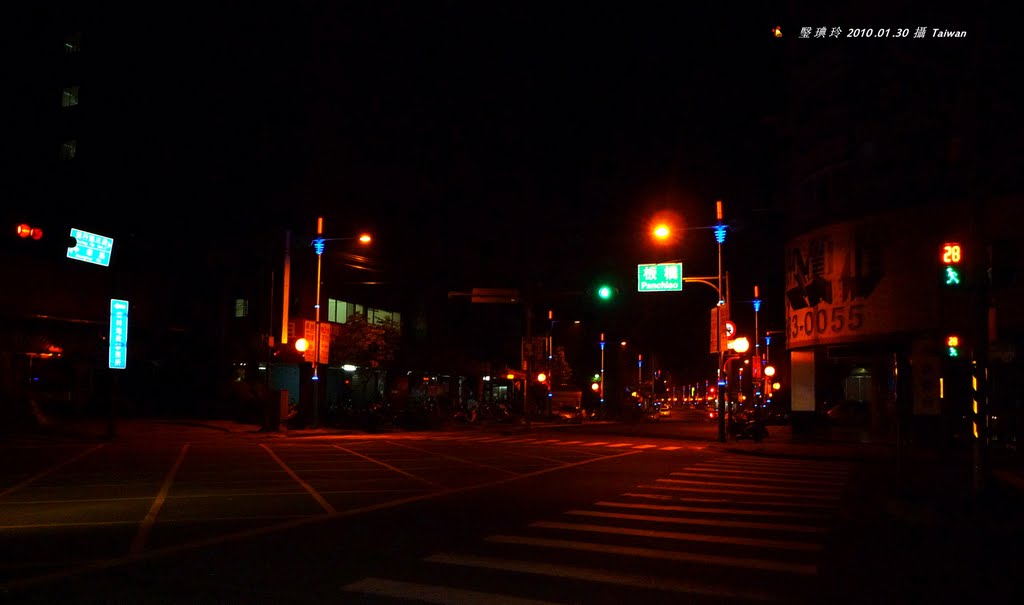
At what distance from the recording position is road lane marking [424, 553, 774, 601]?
7.70m

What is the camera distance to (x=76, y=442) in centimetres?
2738

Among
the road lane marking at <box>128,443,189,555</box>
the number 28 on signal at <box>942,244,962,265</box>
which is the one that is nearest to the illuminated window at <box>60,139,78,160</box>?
the road lane marking at <box>128,443,189,555</box>

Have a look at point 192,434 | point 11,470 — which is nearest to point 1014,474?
point 11,470

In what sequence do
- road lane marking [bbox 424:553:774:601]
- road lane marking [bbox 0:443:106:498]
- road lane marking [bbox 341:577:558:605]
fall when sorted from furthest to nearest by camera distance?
1. road lane marking [bbox 0:443:106:498]
2. road lane marking [bbox 424:553:774:601]
3. road lane marking [bbox 341:577:558:605]

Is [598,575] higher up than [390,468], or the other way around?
[598,575]

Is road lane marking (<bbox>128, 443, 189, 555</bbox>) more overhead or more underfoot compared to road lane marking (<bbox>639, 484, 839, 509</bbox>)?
more overhead

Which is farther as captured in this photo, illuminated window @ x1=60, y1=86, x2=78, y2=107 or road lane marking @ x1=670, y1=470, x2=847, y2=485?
illuminated window @ x1=60, y1=86, x2=78, y2=107

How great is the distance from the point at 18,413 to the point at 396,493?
879 inches

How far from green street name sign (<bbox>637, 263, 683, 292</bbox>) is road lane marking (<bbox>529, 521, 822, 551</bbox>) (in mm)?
19109

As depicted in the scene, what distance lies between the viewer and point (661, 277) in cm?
3012

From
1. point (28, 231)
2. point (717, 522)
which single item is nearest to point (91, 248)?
point (28, 231)

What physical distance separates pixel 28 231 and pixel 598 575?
14.6m

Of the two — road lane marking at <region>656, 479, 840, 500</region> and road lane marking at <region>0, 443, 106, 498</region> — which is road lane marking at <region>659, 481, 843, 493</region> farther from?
road lane marking at <region>0, 443, 106, 498</region>

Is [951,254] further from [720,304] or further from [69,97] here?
[69,97]
